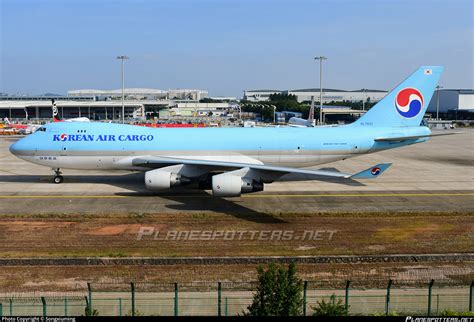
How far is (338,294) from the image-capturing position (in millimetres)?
15773

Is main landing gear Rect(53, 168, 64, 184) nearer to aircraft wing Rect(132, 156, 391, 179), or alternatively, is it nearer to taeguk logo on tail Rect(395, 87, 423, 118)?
aircraft wing Rect(132, 156, 391, 179)

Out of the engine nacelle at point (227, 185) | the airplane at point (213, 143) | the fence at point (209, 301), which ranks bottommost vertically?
the fence at point (209, 301)

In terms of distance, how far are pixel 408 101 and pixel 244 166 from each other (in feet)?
49.7

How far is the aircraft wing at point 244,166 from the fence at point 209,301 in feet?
33.5

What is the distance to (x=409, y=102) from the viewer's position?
3575cm

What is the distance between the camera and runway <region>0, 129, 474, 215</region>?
90.5 ft

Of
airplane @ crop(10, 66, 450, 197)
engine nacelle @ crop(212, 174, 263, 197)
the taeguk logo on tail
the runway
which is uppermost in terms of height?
the taeguk logo on tail

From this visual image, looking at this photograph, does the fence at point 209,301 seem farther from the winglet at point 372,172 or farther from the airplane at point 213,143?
the airplane at point 213,143

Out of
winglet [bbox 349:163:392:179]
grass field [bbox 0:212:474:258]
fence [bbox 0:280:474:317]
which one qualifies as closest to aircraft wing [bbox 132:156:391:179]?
winglet [bbox 349:163:392:179]

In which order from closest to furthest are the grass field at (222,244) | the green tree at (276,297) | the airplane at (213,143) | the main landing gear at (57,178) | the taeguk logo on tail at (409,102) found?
the green tree at (276,297)
the grass field at (222,244)
the airplane at (213,143)
the main landing gear at (57,178)
the taeguk logo on tail at (409,102)

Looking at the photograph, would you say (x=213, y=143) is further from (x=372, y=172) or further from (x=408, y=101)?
(x=408, y=101)

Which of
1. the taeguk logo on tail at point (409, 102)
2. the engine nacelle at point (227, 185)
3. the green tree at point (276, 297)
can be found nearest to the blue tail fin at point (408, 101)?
the taeguk logo on tail at point (409, 102)

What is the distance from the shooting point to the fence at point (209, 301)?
45.9 feet

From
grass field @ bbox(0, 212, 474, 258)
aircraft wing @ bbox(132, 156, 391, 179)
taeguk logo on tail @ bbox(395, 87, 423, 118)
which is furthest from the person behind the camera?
taeguk logo on tail @ bbox(395, 87, 423, 118)
